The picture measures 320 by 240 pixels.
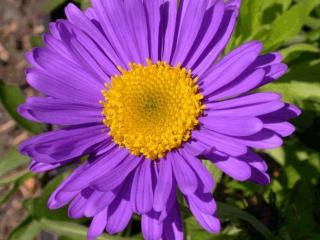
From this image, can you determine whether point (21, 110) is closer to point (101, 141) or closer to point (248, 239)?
point (101, 141)

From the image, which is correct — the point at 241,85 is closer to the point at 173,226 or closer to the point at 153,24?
the point at 153,24

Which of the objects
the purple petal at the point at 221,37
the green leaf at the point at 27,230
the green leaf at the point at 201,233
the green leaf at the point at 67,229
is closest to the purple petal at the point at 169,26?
the purple petal at the point at 221,37

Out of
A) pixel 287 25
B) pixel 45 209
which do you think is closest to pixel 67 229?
pixel 45 209

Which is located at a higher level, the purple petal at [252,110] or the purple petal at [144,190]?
the purple petal at [252,110]

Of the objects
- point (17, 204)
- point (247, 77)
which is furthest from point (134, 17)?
point (17, 204)

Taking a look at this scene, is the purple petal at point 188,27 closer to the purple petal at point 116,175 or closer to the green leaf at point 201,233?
the purple petal at point 116,175

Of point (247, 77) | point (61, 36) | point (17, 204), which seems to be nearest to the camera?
point (247, 77)
